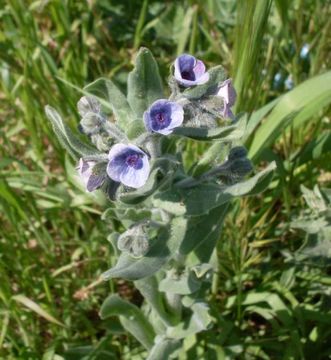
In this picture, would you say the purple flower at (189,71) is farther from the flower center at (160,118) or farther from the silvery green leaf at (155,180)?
the silvery green leaf at (155,180)

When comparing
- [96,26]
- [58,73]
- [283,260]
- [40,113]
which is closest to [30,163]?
[40,113]

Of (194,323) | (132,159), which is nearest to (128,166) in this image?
(132,159)

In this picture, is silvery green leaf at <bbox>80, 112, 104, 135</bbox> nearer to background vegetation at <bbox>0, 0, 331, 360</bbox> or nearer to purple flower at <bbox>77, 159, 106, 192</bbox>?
purple flower at <bbox>77, 159, 106, 192</bbox>

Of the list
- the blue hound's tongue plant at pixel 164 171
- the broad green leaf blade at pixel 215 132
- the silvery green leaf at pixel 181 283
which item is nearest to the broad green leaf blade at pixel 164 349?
the blue hound's tongue plant at pixel 164 171

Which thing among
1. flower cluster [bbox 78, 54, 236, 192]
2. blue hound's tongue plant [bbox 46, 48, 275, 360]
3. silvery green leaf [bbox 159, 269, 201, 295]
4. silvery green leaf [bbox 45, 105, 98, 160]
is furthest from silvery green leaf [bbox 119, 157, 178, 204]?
silvery green leaf [bbox 159, 269, 201, 295]

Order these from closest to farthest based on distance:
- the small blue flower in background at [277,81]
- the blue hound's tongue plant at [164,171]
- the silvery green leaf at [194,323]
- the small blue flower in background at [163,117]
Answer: the small blue flower in background at [163,117], the blue hound's tongue plant at [164,171], the silvery green leaf at [194,323], the small blue flower in background at [277,81]
